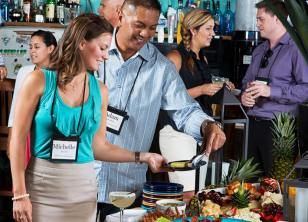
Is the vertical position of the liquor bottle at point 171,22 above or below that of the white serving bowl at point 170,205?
above

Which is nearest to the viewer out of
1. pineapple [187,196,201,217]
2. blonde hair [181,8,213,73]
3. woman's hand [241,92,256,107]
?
pineapple [187,196,201,217]

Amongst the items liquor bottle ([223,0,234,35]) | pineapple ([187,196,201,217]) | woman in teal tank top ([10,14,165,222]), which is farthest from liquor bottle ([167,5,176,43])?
pineapple ([187,196,201,217])

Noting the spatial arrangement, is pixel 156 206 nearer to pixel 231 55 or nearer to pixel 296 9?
pixel 296 9

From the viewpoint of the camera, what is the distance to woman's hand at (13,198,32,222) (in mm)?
2855

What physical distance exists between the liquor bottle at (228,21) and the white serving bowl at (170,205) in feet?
16.8

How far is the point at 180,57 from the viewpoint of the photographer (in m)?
5.04

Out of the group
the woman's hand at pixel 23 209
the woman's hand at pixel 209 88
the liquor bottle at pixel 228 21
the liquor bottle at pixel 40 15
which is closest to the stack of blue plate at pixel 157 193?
the woman's hand at pixel 23 209

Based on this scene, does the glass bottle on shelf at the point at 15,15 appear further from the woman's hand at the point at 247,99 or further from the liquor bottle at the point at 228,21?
the woman's hand at the point at 247,99

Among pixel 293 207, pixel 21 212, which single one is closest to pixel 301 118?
pixel 293 207

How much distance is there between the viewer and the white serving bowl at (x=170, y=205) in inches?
100

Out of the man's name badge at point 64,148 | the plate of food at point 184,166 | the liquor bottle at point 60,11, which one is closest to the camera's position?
the plate of food at point 184,166

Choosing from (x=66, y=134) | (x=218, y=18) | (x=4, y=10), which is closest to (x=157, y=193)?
(x=66, y=134)

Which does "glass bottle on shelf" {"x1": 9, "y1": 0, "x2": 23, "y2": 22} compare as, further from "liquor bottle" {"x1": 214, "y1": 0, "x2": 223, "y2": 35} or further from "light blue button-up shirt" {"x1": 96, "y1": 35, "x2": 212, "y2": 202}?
"light blue button-up shirt" {"x1": 96, "y1": 35, "x2": 212, "y2": 202}

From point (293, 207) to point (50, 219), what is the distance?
1.21 m
